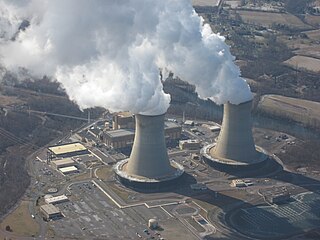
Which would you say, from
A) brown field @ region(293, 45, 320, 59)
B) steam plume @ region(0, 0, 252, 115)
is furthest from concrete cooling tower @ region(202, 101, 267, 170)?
brown field @ region(293, 45, 320, 59)

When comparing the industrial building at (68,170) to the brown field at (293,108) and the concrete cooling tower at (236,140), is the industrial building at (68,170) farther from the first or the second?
the brown field at (293,108)

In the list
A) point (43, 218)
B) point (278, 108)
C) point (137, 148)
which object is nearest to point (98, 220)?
point (43, 218)

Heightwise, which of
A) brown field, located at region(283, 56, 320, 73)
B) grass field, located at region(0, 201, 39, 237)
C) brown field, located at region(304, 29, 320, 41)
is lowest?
grass field, located at region(0, 201, 39, 237)

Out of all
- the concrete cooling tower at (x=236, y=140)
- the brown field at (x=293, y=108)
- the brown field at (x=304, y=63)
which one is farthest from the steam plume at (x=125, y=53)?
the brown field at (x=304, y=63)

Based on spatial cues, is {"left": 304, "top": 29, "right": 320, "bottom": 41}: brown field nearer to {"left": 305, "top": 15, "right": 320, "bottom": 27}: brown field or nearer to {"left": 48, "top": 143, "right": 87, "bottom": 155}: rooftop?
{"left": 305, "top": 15, "right": 320, "bottom": 27}: brown field

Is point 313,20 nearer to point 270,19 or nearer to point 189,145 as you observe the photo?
point 270,19

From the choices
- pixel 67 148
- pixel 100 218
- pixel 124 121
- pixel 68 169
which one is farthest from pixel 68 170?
pixel 124 121
